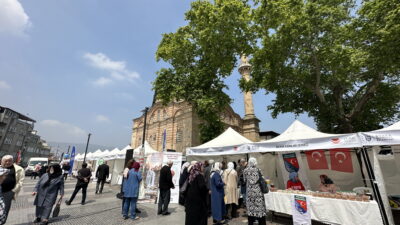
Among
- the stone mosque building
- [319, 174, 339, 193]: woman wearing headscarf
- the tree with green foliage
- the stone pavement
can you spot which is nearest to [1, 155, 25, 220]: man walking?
the stone pavement

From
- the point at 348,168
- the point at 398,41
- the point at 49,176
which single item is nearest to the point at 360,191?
the point at 348,168

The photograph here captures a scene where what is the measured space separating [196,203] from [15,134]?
70.8 m

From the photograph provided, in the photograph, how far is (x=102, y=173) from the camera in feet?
37.7

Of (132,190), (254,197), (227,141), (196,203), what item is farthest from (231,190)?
(227,141)

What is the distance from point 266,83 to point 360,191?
9.55 m

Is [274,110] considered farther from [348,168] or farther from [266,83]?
[348,168]

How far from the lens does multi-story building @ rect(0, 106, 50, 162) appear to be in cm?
4822

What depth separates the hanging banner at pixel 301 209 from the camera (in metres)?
5.77

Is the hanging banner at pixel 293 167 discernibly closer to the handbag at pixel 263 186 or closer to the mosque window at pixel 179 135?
the handbag at pixel 263 186

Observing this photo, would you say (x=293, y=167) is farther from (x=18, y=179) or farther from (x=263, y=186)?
(x=18, y=179)

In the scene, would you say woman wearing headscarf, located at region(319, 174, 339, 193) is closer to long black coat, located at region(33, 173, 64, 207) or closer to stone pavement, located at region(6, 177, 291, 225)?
stone pavement, located at region(6, 177, 291, 225)

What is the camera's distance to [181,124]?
87.9 feet

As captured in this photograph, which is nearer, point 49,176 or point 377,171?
point 377,171

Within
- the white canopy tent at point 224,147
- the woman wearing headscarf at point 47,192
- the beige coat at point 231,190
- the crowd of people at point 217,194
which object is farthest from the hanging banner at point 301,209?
the woman wearing headscarf at point 47,192
